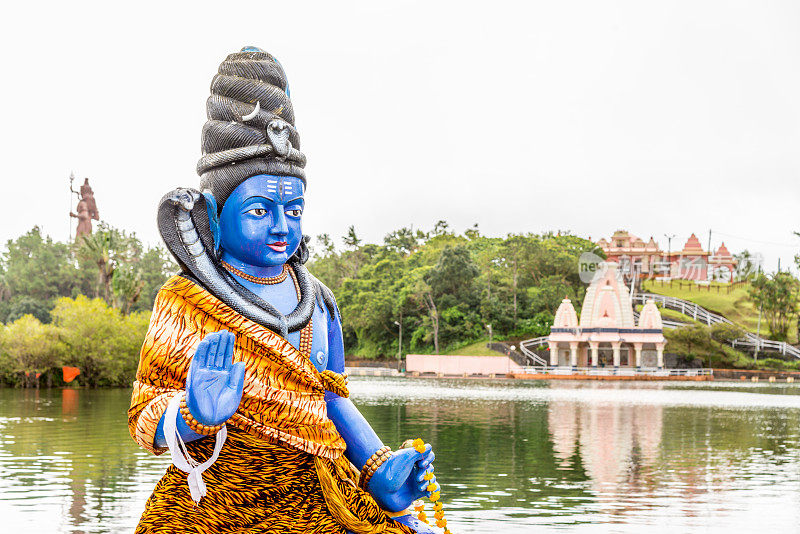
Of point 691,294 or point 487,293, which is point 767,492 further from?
point 691,294

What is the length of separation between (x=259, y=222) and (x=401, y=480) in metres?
0.95

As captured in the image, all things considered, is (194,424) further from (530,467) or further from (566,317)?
(566,317)

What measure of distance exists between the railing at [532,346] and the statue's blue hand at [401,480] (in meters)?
55.8

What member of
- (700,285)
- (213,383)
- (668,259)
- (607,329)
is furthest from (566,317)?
(213,383)

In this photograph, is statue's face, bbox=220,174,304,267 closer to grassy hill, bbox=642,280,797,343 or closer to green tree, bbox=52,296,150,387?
green tree, bbox=52,296,150,387

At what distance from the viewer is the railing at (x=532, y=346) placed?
58375 millimetres

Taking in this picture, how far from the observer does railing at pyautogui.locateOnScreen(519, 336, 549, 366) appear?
192 ft

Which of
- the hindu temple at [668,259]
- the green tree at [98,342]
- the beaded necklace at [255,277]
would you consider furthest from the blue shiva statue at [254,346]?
the hindu temple at [668,259]

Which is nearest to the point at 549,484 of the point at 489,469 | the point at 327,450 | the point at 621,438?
the point at 489,469

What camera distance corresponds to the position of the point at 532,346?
6044 cm

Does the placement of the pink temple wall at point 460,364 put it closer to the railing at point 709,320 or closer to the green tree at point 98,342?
the railing at point 709,320

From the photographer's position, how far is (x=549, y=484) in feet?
40.2

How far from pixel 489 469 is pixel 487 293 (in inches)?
1965

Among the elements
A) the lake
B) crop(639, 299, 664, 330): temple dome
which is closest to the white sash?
the lake
